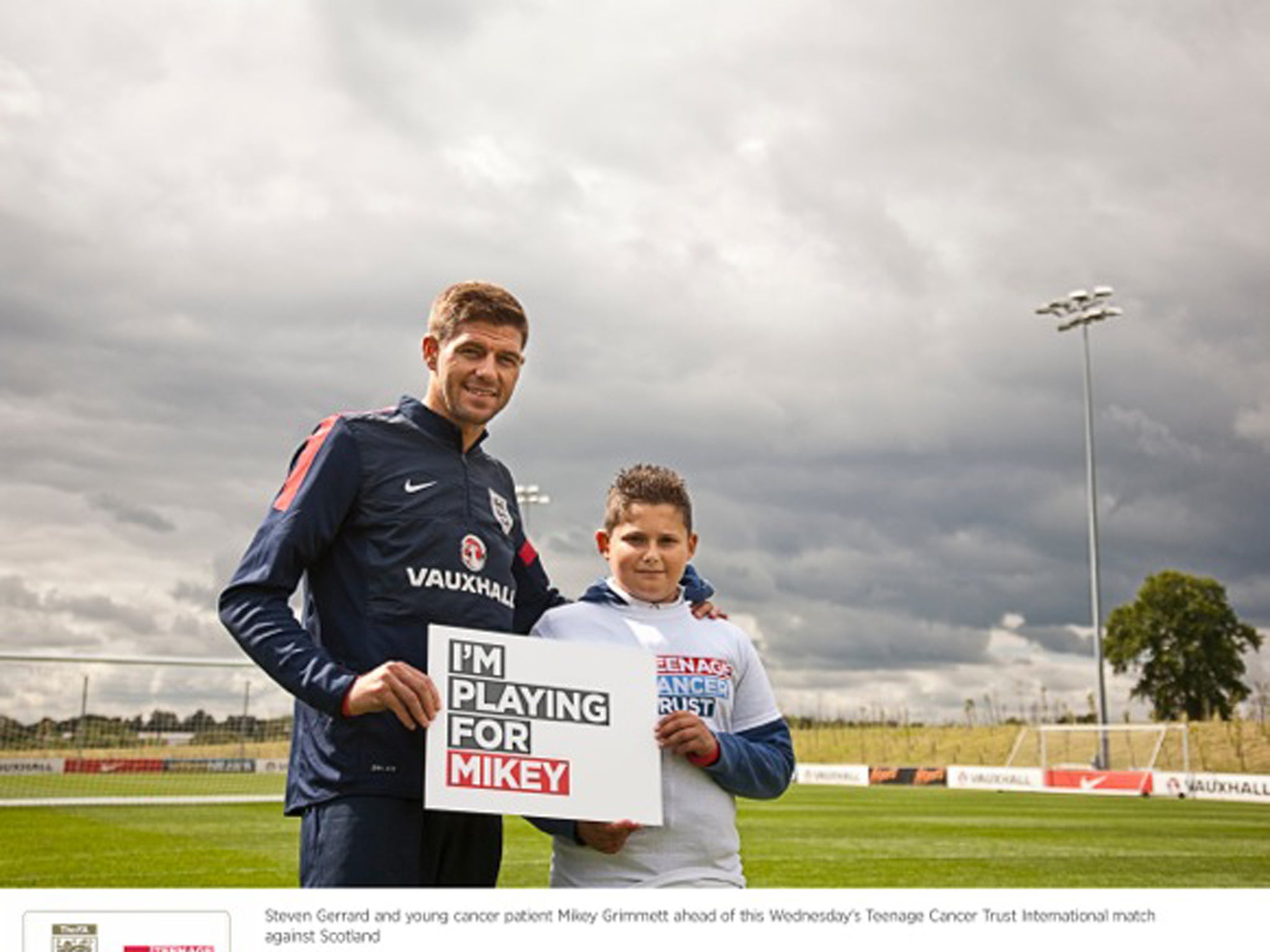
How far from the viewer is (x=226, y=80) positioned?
223 centimetres

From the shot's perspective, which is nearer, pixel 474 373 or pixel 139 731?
pixel 474 373

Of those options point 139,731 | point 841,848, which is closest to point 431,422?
point 841,848

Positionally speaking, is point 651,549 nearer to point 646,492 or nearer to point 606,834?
point 646,492

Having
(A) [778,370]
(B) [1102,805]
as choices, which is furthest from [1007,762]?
(A) [778,370]

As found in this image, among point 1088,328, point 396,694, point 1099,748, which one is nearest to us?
point 396,694

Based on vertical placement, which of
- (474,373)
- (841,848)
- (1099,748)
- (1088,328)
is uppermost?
(1088,328)

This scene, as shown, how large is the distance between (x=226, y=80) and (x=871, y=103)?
47.8 inches

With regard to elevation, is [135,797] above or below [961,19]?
below

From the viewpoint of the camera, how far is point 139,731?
5.91 meters

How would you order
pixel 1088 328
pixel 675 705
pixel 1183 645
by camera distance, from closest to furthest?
pixel 675 705, pixel 1088 328, pixel 1183 645

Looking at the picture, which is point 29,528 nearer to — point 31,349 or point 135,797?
point 31,349

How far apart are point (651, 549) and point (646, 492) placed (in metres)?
0.07

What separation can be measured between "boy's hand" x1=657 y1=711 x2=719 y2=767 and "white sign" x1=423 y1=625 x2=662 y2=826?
0.18ft

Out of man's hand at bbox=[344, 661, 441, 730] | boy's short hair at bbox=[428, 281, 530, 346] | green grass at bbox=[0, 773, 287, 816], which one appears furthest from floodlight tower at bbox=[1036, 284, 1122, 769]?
green grass at bbox=[0, 773, 287, 816]
